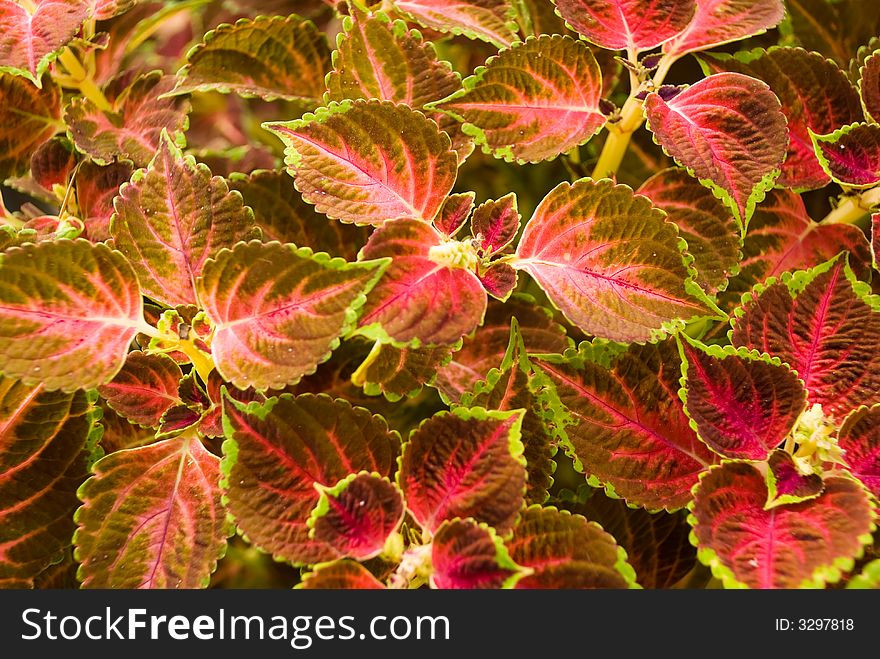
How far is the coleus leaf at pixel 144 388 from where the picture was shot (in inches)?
27.9

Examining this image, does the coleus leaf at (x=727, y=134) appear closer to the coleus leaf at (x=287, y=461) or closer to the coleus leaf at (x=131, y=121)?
the coleus leaf at (x=287, y=461)

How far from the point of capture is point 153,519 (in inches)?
26.1

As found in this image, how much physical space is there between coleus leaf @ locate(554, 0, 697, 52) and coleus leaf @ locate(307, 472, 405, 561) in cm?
46

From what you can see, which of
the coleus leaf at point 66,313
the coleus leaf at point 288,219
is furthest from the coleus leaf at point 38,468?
the coleus leaf at point 288,219

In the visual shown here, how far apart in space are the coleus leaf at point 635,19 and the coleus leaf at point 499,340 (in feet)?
0.86

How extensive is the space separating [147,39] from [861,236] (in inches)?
35.9

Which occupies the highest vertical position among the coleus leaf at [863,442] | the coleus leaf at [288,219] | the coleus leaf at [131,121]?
the coleus leaf at [131,121]

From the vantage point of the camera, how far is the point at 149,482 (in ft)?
2.21

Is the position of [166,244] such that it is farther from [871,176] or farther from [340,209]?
[871,176]

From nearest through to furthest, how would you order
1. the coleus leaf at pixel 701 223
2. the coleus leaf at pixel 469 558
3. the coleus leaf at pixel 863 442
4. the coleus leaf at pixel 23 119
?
1. the coleus leaf at pixel 469 558
2. the coleus leaf at pixel 863 442
3. the coleus leaf at pixel 701 223
4. the coleus leaf at pixel 23 119

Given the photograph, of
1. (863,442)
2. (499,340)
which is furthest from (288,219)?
(863,442)

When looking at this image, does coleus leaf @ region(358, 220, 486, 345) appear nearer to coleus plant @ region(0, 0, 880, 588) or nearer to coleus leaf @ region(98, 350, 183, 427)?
coleus plant @ region(0, 0, 880, 588)

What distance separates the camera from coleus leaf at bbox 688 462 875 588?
56cm

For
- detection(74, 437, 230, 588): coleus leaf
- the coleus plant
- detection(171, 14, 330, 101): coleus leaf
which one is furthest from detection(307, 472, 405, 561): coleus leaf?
→ detection(171, 14, 330, 101): coleus leaf
